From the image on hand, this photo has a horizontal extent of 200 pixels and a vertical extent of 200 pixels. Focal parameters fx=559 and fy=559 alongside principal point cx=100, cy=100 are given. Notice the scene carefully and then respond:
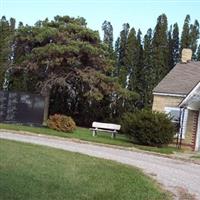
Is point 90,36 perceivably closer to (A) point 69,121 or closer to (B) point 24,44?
(B) point 24,44

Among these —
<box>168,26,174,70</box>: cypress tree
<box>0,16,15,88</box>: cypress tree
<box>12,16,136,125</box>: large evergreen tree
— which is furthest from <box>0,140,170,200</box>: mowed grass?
<box>168,26,174,70</box>: cypress tree

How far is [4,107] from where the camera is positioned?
34125 millimetres

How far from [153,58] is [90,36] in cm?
720

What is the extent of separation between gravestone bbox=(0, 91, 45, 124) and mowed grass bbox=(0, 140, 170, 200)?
16.5 meters

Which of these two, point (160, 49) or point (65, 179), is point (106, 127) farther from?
point (65, 179)

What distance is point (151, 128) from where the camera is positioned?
29.4 meters

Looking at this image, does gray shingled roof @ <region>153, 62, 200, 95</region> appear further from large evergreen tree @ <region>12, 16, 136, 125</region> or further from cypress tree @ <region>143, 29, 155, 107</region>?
cypress tree @ <region>143, 29, 155, 107</region>

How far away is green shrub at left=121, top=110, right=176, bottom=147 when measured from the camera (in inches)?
1155

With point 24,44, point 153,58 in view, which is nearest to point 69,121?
point 24,44

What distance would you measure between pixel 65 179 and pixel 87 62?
27399 mm

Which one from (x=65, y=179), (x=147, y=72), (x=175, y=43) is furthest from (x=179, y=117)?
(x=65, y=179)

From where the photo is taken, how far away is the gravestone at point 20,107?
3416cm

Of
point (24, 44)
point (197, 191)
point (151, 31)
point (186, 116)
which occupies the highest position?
point (151, 31)

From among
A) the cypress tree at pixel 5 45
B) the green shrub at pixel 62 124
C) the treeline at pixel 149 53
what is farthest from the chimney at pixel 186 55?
the cypress tree at pixel 5 45
